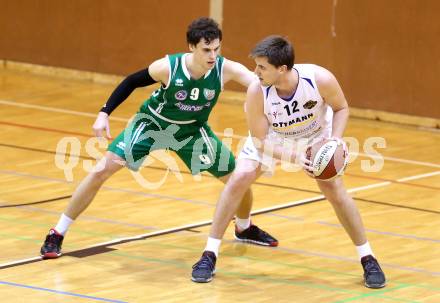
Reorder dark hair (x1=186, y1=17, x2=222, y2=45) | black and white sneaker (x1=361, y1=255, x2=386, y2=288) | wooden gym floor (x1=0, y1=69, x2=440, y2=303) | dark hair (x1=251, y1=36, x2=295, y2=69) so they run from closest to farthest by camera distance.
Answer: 1. dark hair (x1=251, y1=36, x2=295, y2=69)
2. wooden gym floor (x1=0, y1=69, x2=440, y2=303)
3. black and white sneaker (x1=361, y1=255, x2=386, y2=288)
4. dark hair (x1=186, y1=17, x2=222, y2=45)

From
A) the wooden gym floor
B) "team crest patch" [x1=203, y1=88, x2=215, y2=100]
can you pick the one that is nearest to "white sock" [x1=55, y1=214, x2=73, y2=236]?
the wooden gym floor

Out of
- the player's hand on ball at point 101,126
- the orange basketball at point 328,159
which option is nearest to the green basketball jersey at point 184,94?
the player's hand on ball at point 101,126

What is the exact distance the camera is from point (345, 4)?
13.7m

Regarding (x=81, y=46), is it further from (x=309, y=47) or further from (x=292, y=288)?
(x=292, y=288)

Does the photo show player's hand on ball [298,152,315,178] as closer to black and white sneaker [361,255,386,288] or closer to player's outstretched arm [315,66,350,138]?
player's outstretched arm [315,66,350,138]

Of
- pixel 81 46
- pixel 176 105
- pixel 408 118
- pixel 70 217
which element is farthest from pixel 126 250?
pixel 81 46

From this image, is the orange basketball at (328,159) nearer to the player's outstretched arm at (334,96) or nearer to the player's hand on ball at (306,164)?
the player's hand on ball at (306,164)

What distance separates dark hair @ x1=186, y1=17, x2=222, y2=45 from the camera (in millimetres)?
7336

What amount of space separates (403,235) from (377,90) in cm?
534

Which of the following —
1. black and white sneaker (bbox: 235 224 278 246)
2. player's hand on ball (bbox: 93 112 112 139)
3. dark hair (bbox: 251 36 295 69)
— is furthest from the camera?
black and white sneaker (bbox: 235 224 278 246)

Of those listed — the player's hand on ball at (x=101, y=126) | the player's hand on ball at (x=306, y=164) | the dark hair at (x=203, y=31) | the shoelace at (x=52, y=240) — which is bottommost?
the shoelace at (x=52, y=240)

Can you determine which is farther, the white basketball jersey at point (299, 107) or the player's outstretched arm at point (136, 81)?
the player's outstretched arm at point (136, 81)

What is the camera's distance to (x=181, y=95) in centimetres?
771

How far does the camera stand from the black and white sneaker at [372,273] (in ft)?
23.3
